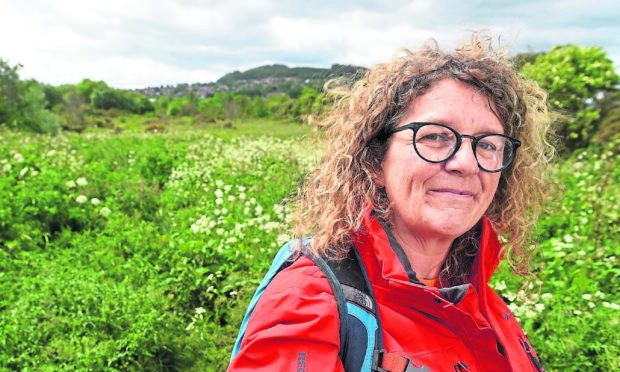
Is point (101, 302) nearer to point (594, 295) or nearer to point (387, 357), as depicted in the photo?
point (387, 357)

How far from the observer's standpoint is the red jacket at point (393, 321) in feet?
Result: 3.01

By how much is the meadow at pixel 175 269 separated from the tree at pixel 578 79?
255cm

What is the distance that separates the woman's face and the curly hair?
1.8 inches

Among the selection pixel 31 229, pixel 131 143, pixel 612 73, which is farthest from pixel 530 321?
pixel 131 143

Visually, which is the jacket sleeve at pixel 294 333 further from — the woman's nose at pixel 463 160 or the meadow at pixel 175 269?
the meadow at pixel 175 269

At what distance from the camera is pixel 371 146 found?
1451mm

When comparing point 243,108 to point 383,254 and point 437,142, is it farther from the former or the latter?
point 383,254

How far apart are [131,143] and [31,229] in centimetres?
609

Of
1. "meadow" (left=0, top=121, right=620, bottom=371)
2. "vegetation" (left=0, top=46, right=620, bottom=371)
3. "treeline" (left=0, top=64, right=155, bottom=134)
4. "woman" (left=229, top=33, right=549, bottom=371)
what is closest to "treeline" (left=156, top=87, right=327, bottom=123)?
"treeline" (left=0, top=64, right=155, bottom=134)

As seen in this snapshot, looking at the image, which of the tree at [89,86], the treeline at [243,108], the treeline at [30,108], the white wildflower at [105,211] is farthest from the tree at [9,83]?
the tree at [89,86]

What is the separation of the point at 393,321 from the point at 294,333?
0.39m

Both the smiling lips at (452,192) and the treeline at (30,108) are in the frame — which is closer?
the smiling lips at (452,192)

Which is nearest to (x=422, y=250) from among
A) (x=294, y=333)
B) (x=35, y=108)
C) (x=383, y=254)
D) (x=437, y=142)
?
(x=383, y=254)

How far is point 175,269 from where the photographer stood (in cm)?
352
